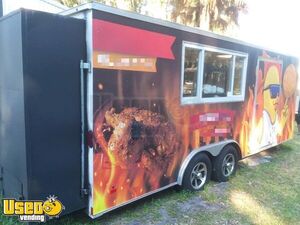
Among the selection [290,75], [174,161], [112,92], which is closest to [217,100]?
[174,161]

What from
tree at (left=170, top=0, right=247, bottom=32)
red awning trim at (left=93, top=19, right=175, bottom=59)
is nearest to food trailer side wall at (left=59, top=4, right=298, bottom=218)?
red awning trim at (left=93, top=19, right=175, bottom=59)

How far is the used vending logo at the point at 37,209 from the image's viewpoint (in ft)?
9.16

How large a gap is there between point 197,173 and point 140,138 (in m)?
1.54

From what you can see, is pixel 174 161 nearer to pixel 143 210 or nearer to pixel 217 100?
pixel 143 210

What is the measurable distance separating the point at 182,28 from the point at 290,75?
15.9 feet

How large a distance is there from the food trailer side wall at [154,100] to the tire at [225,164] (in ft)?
0.41

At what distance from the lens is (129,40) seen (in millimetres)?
3172

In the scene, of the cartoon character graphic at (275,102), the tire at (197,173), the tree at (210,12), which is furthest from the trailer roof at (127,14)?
the tree at (210,12)

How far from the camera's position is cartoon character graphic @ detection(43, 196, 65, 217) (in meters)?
2.83

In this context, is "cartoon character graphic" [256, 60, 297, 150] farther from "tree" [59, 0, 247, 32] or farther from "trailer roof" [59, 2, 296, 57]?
"tree" [59, 0, 247, 32]

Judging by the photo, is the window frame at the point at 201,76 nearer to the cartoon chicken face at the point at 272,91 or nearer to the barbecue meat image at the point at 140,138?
the barbecue meat image at the point at 140,138

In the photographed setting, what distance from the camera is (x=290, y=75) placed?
7.34 meters

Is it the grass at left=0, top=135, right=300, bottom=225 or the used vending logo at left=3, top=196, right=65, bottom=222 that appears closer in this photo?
the used vending logo at left=3, top=196, right=65, bottom=222

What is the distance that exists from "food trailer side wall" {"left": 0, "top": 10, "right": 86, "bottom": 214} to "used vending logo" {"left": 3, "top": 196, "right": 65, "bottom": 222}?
7 cm
